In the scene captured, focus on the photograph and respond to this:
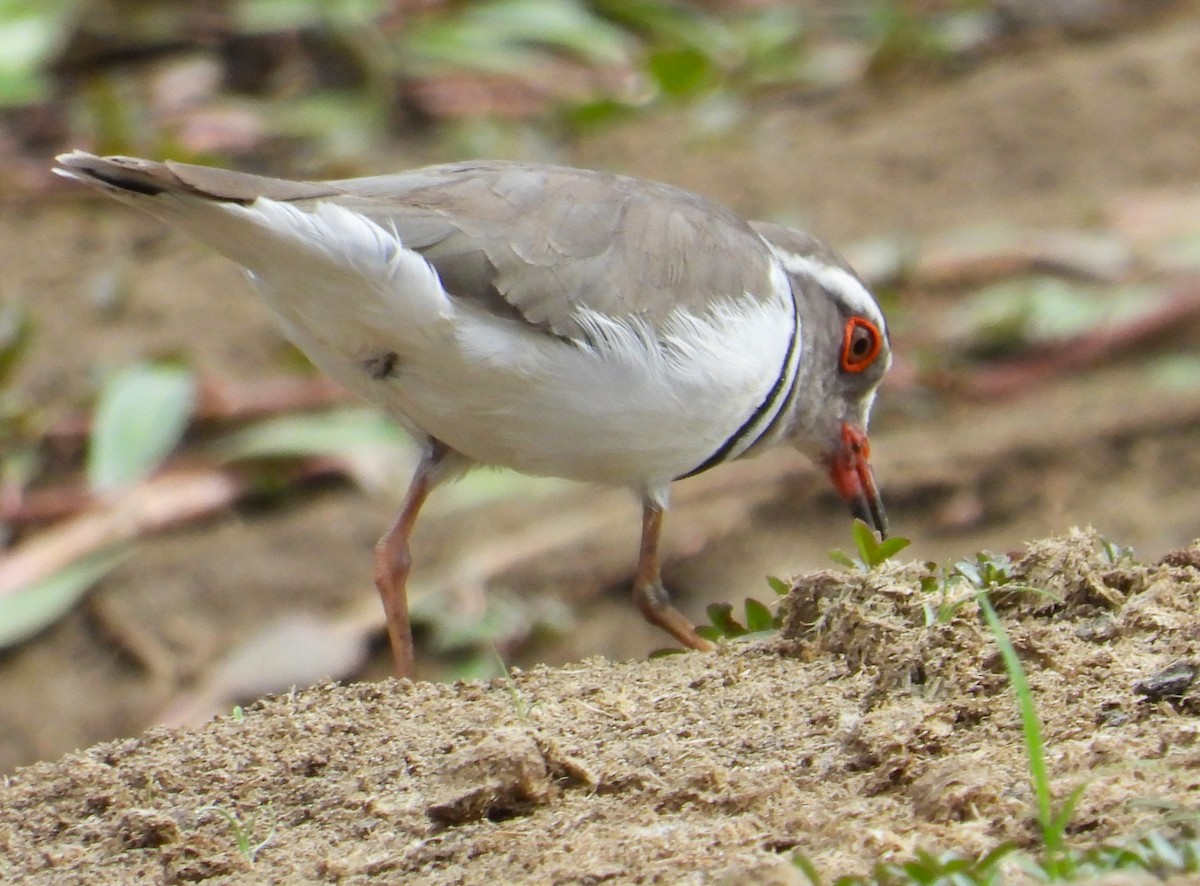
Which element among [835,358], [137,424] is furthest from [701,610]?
[137,424]

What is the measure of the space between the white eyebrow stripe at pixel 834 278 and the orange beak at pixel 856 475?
427 millimetres

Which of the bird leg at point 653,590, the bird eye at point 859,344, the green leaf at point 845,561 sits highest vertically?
the green leaf at point 845,561

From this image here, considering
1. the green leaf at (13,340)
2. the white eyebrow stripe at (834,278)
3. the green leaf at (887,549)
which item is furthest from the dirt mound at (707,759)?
the green leaf at (13,340)

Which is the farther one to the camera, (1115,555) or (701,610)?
(701,610)

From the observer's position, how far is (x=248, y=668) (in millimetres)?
6465

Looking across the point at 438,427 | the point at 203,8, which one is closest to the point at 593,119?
the point at 203,8

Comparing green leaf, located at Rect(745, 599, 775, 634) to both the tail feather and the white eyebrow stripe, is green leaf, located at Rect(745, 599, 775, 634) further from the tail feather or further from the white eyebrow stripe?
the white eyebrow stripe

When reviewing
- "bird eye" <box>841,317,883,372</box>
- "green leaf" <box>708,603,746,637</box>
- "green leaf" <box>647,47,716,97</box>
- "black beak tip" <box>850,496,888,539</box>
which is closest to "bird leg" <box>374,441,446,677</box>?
"green leaf" <box>708,603,746,637</box>

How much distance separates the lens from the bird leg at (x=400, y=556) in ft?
→ 16.1

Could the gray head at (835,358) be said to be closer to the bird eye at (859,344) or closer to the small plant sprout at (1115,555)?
the bird eye at (859,344)

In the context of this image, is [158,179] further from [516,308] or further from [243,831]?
[243,831]

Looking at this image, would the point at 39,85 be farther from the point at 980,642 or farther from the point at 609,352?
the point at 980,642

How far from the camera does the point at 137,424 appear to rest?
7703 mm

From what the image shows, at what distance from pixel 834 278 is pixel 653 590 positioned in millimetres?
1146
